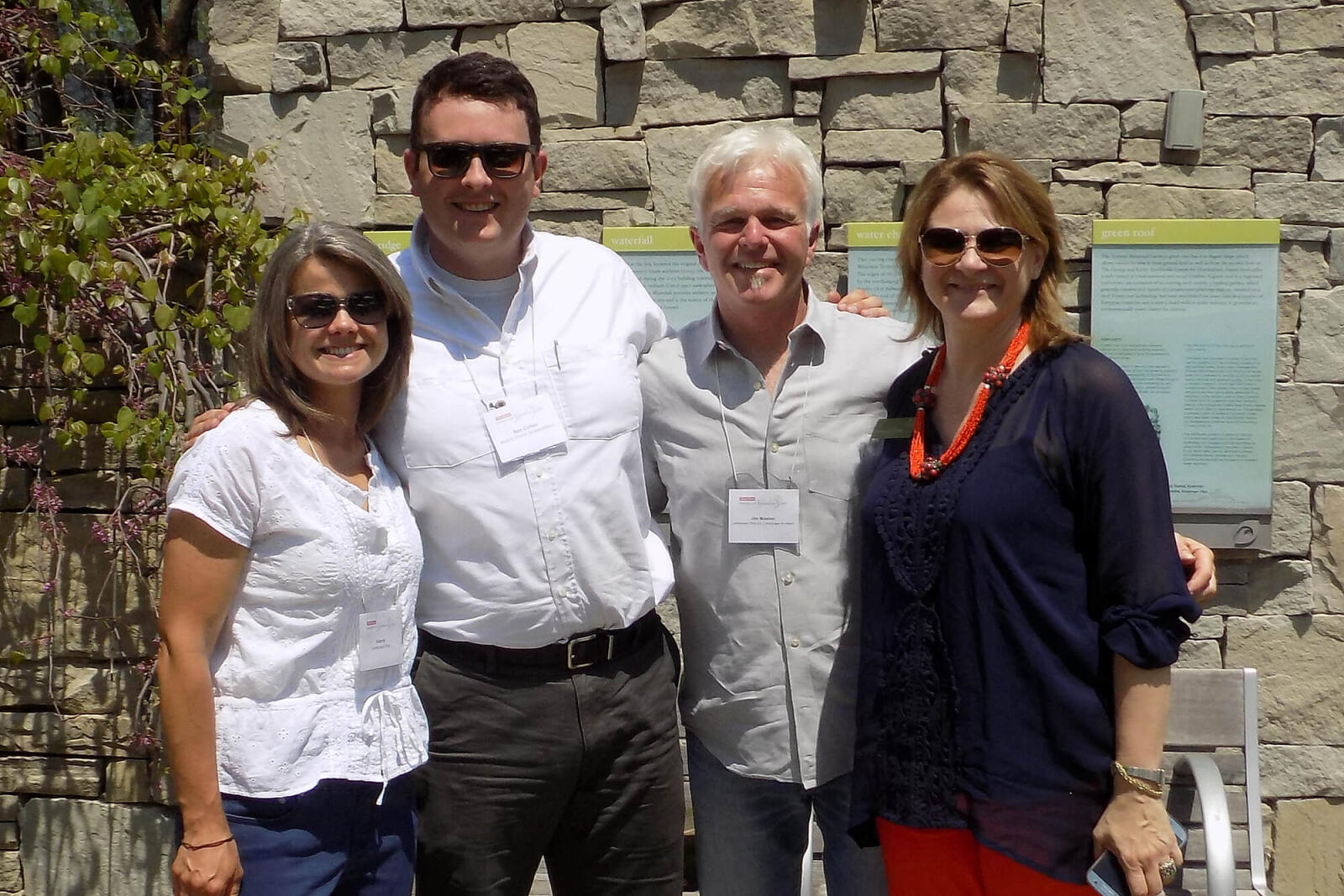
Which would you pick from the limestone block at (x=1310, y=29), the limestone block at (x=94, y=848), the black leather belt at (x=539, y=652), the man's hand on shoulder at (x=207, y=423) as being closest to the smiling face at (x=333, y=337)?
the man's hand on shoulder at (x=207, y=423)

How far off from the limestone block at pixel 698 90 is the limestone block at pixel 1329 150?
1.54 m

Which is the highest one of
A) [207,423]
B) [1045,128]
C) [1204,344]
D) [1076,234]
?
[1045,128]

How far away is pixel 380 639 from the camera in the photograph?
6.13 ft

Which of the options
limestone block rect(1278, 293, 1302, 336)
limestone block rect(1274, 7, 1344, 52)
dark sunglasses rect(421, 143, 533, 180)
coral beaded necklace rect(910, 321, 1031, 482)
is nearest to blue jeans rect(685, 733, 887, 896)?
coral beaded necklace rect(910, 321, 1031, 482)

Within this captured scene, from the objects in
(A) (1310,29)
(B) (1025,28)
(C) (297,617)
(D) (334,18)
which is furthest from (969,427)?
(D) (334,18)

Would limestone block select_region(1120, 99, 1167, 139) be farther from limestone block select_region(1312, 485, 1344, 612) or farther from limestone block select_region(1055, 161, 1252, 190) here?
limestone block select_region(1312, 485, 1344, 612)

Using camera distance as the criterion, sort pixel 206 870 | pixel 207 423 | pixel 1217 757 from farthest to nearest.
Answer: pixel 1217 757, pixel 207 423, pixel 206 870

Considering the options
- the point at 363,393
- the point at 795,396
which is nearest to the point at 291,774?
the point at 363,393

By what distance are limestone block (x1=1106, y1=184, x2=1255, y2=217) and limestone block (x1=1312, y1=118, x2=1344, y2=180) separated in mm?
201

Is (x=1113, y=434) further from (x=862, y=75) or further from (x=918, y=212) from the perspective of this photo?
(x=862, y=75)

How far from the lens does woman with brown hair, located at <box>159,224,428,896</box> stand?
5.67 feet

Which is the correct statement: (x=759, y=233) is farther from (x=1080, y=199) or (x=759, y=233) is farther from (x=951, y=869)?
(x=1080, y=199)

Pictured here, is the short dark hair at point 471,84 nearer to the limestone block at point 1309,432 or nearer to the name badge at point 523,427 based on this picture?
the name badge at point 523,427

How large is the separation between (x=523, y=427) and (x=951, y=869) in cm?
106
